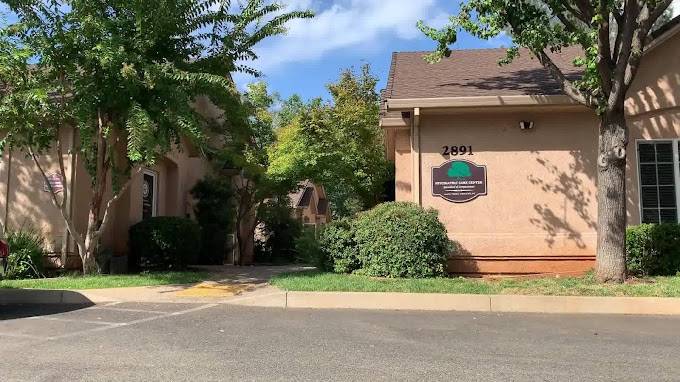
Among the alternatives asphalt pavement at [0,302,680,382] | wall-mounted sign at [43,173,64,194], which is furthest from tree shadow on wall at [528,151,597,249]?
wall-mounted sign at [43,173,64,194]

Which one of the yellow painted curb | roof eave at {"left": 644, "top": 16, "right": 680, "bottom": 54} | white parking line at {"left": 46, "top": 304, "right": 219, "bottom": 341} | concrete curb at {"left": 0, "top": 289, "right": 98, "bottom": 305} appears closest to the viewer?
white parking line at {"left": 46, "top": 304, "right": 219, "bottom": 341}

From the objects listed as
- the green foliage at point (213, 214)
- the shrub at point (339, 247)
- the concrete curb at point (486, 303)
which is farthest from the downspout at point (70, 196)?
the green foliage at point (213, 214)

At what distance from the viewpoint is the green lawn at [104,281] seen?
9.63 meters

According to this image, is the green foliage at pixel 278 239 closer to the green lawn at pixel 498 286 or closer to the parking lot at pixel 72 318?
the green lawn at pixel 498 286

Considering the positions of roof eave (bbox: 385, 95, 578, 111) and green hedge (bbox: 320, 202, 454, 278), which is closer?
green hedge (bbox: 320, 202, 454, 278)

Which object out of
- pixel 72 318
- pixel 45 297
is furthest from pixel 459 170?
pixel 45 297

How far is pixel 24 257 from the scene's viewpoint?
11.0 m

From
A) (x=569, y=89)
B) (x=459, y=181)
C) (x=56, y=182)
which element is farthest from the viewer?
(x=56, y=182)

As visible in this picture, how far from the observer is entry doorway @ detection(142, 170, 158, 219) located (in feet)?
48.6

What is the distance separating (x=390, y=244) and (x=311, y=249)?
2.01 metres

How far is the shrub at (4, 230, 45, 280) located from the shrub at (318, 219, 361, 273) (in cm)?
558

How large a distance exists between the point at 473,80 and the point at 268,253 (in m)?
12.0

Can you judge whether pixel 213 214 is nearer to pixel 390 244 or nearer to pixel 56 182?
pixel 56 182

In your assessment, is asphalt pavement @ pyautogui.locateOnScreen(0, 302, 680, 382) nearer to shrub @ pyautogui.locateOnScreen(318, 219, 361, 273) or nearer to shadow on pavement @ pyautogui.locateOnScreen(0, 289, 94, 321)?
shadow on pavement @ pyautogui.locateOnScreen(0, 289, 94, 321)
